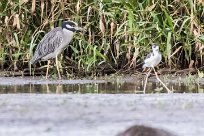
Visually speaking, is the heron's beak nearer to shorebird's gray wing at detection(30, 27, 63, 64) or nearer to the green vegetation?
the green vegetation

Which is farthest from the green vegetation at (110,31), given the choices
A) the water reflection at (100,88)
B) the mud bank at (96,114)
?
the mud bank at (96,114)

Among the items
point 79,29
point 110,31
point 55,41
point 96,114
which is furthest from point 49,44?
point 96,114

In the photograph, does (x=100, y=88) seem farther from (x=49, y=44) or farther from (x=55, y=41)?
(x=55, y=41)

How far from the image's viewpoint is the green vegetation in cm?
1195

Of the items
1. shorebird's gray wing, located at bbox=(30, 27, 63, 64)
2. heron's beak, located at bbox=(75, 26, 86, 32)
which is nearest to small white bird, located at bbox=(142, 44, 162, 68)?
heron's beak, located at bbox=(75, 26, 86, 32)

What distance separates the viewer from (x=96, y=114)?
6969mm

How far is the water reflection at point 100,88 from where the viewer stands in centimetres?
990

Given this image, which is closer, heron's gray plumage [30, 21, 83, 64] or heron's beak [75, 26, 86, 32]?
heron's beak [75, 26, 86, 32]

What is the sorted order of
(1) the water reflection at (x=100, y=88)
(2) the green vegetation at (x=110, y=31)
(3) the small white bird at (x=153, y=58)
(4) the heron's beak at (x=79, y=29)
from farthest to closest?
(4) the heron's beak at (x=79, y=29) → (2) the green vegetation at (x=110, y=31) → (3) the small white bird at (x=153, y=58) → (1) the water reflection at (x=100, y=88)

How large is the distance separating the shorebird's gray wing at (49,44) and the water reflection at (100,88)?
142 cm

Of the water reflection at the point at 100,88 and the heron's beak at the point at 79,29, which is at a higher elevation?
the heron's beak at the point at 79,29

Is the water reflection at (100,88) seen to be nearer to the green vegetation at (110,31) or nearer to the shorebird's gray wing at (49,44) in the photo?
the green vegetation at (110,31)

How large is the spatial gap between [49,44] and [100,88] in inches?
128

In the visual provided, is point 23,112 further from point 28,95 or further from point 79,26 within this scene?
point 79,26
